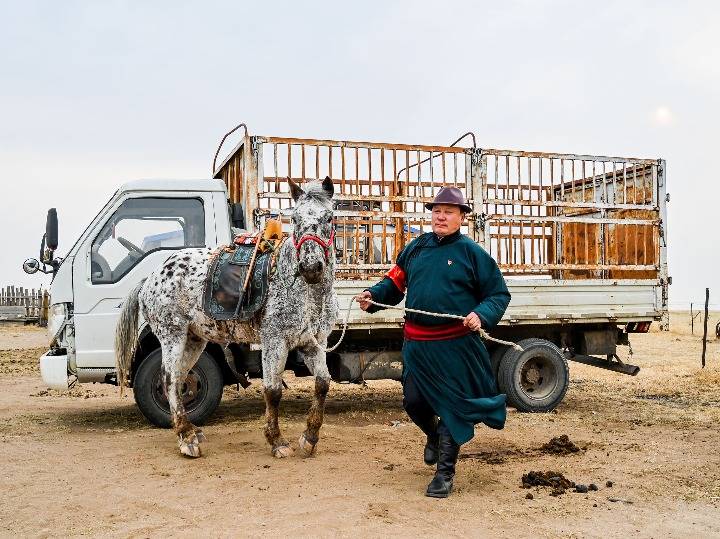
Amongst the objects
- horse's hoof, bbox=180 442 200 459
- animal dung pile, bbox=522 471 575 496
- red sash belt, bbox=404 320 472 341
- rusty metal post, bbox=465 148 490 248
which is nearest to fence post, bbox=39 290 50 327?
rusty metal post, bbox=465 148 490 248

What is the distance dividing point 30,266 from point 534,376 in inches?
216

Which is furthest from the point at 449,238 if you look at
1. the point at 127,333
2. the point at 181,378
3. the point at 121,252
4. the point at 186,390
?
the point at 121,252

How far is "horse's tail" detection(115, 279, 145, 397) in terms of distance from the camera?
6418mm

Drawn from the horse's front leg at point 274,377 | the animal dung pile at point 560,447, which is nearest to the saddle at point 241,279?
the horse's front leg at point 274,377

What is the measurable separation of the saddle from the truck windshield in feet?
4.06

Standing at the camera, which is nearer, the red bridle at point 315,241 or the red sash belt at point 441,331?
the red sash belt at point 441,331

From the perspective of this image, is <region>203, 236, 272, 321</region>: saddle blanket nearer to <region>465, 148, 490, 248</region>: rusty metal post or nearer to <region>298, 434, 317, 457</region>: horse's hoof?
<region>298, 434, 317, 457</region>: horse's hoof

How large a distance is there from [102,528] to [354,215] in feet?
13.8

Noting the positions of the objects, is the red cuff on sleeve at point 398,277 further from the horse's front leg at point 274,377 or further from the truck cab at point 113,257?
the truck cab at point 113,257

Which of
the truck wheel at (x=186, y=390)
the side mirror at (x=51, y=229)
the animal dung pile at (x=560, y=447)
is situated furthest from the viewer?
the truck wheel at (x=186, y=390)

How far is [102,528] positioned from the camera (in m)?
4.05

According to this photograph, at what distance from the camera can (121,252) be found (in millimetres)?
7160

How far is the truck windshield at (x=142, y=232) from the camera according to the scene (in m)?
7.09

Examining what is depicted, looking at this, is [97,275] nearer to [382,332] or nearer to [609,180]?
[382,332]
